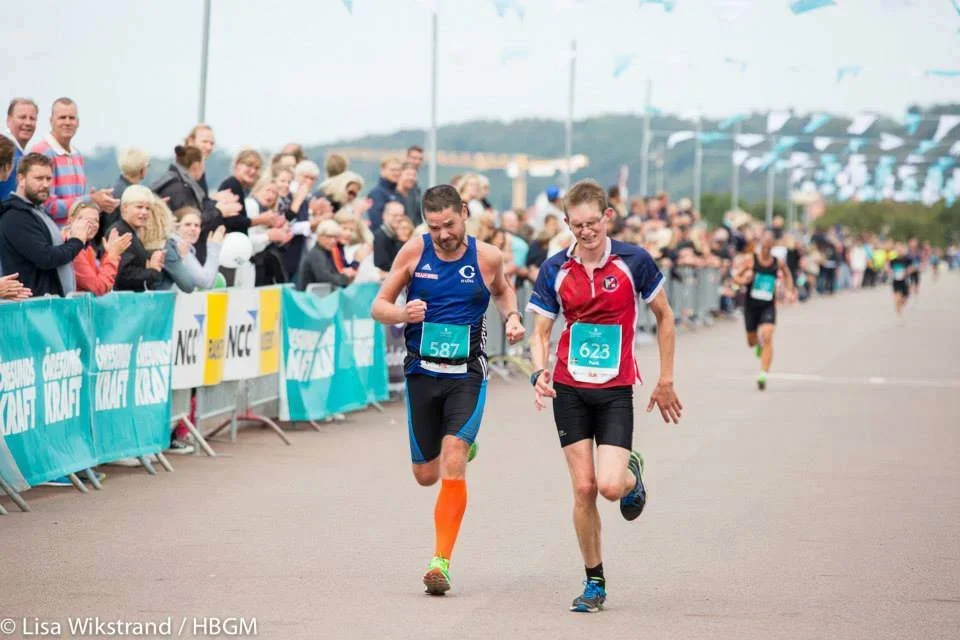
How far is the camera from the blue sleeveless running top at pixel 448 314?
8375 millimetres

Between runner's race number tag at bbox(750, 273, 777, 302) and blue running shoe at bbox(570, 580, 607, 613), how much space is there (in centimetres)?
1371

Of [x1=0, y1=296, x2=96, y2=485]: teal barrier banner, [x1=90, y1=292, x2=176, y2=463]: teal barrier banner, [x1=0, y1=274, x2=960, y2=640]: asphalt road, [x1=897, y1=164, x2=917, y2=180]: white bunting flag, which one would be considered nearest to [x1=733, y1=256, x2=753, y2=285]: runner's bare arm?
[x1=0, y1=274, x2=960, y2=640]: asphalt road

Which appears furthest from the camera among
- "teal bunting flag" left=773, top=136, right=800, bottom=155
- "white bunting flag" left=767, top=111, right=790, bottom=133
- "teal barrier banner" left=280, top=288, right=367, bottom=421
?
"teal bunting flag" left=773, top=136, right=800, bottom=155

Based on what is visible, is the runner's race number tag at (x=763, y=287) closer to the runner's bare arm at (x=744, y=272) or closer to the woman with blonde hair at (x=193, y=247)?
the runner's bare arm at (x=744, y=272)

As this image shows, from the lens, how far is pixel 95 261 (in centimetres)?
1173

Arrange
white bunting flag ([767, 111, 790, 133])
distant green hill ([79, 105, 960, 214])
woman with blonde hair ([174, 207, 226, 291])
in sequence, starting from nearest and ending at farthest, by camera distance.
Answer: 1. woman with blonde hair ([174, 207, 226, 291])
2. white bunting flag ([767, 111, 790, 133])
3. distant green hill ([79, 105, 960, 214])

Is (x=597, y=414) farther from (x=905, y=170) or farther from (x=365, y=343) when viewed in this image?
(x=905, y=170)

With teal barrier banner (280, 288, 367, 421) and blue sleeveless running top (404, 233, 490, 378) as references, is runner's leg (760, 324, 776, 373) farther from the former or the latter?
blue sleeveless running top (404, 233, 490, 378)

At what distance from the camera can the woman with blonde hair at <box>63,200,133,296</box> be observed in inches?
453

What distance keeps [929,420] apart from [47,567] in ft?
35.4

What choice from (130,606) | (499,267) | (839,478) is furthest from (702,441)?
(130,606)

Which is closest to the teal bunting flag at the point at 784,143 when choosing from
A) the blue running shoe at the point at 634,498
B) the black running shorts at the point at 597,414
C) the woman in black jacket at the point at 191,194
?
the woman in black jacket at the point at 191,194

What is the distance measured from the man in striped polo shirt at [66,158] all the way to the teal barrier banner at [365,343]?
354 centimetres

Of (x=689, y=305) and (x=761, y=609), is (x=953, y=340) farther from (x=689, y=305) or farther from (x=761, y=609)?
(x=761, y=609)
